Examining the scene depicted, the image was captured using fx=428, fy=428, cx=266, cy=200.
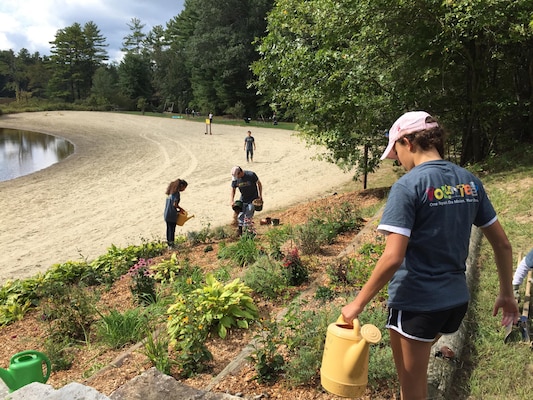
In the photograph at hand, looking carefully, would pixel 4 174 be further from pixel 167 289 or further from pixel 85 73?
pixel 85 73

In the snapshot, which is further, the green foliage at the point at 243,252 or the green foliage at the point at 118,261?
the green foliage at the point at 118,261

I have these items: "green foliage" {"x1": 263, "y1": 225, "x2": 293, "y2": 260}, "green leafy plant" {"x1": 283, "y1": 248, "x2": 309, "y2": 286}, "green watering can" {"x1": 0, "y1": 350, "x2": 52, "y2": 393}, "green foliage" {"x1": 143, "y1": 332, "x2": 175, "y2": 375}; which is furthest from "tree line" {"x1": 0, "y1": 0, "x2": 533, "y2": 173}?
"green watering can" {"x1": 0, "y1": 350, "x2": 52, "y2": 393}

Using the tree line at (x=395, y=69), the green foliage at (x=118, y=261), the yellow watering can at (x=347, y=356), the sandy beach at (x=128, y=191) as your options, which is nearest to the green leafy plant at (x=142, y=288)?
the green foliage at (x=118, y=261)

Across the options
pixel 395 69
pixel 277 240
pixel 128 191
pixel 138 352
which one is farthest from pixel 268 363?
pixel 128 191

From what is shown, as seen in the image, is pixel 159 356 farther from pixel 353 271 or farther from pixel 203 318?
pixel 353 271

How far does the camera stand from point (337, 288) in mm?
4680

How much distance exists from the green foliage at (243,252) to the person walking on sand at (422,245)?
452 cm

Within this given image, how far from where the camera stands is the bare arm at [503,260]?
2217 mm

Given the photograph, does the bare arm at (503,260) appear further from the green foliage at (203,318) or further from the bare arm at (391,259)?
the green foliage at (203,318)

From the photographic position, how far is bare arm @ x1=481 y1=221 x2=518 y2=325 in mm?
2217

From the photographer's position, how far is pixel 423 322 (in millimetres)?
2023

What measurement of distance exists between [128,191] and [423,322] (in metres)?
15.5

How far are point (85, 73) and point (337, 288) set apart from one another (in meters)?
85.5

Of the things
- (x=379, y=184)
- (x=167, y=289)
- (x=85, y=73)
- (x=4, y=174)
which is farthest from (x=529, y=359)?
(x=85, y=73)
